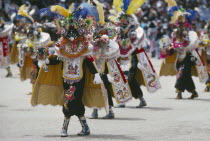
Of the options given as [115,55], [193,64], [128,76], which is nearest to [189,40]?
[193,64]

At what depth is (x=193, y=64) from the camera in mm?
15555

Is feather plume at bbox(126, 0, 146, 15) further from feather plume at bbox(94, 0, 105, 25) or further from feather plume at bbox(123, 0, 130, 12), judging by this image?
feather plume at bbox(94, 0, 105, 25)

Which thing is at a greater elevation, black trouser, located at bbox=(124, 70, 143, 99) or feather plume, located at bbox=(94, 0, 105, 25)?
feather plume, located at bbox=(94, 0, 105, 25)

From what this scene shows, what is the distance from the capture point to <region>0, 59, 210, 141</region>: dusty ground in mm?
10000

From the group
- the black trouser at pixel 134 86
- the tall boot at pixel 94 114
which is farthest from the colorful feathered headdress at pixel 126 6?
the tall boot at pixel 94 114

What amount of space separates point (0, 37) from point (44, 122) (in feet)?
22.6

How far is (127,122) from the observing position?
38.0 ft

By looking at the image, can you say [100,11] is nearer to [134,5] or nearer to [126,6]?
[134,5]

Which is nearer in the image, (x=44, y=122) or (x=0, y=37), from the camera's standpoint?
(x=44, y=122)

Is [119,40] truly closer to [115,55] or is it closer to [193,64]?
[115,55]

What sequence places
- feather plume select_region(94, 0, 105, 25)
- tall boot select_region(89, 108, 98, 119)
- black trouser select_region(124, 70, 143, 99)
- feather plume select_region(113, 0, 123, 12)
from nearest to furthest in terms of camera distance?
feather plume select_region(94, 0, 105, 25) < tall boot select_region(89, 108, 98, 119) < feather plume select_region(113, 0, 123, 12) < black trouser select_region(124, 70, 143, 99)

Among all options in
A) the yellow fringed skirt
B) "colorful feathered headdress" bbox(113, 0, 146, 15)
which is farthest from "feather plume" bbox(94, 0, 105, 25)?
"colorful feathered headdress" bbox(113, 0, 146, 15)

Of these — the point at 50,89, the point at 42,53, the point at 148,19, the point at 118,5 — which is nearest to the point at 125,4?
the point at 118,5

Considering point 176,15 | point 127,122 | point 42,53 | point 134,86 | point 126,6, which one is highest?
point 126,6
